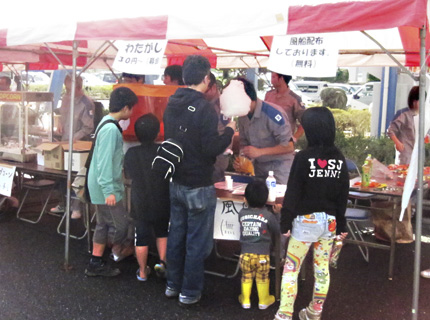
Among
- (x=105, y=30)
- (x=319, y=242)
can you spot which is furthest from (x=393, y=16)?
(x=105, y=30)

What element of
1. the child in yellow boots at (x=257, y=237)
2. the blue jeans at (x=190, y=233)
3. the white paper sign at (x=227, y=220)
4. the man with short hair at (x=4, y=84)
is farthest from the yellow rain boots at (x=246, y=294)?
the man with short hair at (x=4, y=84)

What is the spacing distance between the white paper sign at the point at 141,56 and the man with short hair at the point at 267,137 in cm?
89

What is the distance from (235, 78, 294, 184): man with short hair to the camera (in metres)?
4.50

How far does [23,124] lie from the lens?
19.3 ft

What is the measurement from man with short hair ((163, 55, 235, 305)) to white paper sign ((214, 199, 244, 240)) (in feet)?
1.35

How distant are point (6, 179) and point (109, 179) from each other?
2.06 m

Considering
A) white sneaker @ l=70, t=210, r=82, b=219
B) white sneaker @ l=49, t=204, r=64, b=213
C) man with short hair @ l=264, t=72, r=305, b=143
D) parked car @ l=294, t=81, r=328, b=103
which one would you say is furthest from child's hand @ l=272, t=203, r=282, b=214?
parked car @ l=294, t=81, r=328, b=103

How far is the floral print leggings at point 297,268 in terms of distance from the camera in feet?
11.3

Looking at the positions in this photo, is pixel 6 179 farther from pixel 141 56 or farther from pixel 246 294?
pixel 246 294

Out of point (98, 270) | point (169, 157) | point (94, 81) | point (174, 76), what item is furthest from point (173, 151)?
point (94, 81)

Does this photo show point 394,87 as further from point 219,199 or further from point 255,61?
point 219,199

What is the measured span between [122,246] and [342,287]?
2.19m

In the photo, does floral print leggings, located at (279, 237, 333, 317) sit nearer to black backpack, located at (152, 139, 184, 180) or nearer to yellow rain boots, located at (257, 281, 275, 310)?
yellow rain boots, located at (257, 281, 275, 310)

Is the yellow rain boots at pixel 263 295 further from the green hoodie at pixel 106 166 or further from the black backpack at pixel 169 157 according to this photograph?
the green hoodie at pixel 106 166
